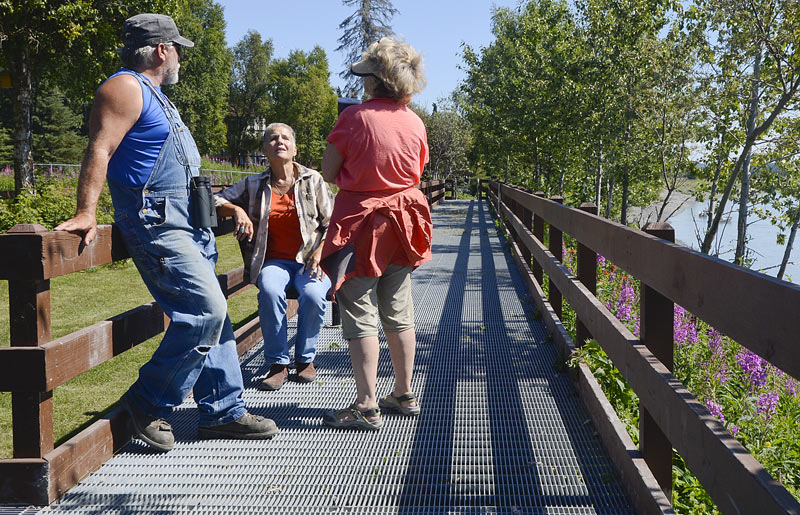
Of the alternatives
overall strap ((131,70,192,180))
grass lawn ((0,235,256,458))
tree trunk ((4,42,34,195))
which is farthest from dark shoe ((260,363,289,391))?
tree trunk ((4,42,34,195))

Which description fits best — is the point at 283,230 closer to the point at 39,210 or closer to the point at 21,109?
the point at 39,210

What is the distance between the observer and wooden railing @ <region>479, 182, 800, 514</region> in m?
1.60

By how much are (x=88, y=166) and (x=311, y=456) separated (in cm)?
156

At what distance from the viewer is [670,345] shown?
2574 mm

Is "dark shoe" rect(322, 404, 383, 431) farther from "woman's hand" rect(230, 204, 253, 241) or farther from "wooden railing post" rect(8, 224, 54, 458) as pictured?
"wooden railing post" rect(8, 224, 54, 458)

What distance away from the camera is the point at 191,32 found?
5291 cm

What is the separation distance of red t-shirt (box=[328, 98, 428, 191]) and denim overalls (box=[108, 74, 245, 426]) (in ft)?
2.24

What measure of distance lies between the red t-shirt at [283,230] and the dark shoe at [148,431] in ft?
5.05

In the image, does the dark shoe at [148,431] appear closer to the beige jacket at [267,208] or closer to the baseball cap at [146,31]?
the beige jacket at [267,208]

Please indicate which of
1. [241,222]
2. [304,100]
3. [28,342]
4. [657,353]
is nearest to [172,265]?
[28,342]

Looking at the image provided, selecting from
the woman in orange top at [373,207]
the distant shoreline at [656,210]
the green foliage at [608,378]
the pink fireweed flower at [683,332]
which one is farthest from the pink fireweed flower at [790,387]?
the woman in orange top at [373,207]

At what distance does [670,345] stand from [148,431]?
88.9 inches

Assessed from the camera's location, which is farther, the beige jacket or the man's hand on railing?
the beige jacket

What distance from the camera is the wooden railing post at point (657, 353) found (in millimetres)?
2572
